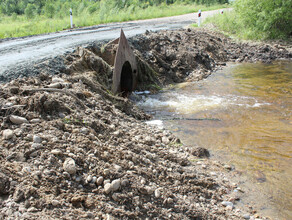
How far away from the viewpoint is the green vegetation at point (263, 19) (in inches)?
510

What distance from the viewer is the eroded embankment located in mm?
2311

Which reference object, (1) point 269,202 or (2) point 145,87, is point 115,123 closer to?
(1) point 269,202

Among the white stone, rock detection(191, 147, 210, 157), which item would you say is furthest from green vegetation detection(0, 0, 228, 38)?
rock detection(191, 147, 210, 157)

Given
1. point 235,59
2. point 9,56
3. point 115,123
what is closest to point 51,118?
point 115,123

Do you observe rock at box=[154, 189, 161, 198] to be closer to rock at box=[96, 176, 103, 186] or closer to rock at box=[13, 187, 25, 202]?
rock at box=[96, 176, 103, 186]

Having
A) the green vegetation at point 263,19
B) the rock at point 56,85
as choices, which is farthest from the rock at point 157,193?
the green vegetation at point 263,19

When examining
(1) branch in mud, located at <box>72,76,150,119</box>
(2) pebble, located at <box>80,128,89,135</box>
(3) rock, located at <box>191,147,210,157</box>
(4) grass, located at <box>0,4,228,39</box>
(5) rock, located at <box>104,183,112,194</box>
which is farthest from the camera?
(4) grass, located at <box>0,4,228,39</box>

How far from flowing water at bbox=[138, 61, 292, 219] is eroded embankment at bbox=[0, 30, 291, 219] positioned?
38cm

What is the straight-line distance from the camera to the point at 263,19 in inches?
527

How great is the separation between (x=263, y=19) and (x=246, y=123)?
10260mm

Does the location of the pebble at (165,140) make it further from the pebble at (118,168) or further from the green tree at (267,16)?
the green tree at (267,16)

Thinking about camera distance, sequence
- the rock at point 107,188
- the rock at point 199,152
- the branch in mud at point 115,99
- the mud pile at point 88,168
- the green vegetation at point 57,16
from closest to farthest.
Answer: the mud pile at point 88,168 < the rock at point 107,188 < the rock at point 199,152 < the branch in mud at point 115,99 < the green vegetation at point 57,16

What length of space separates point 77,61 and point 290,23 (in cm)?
1247

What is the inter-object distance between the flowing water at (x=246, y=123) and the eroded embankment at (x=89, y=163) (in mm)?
380
